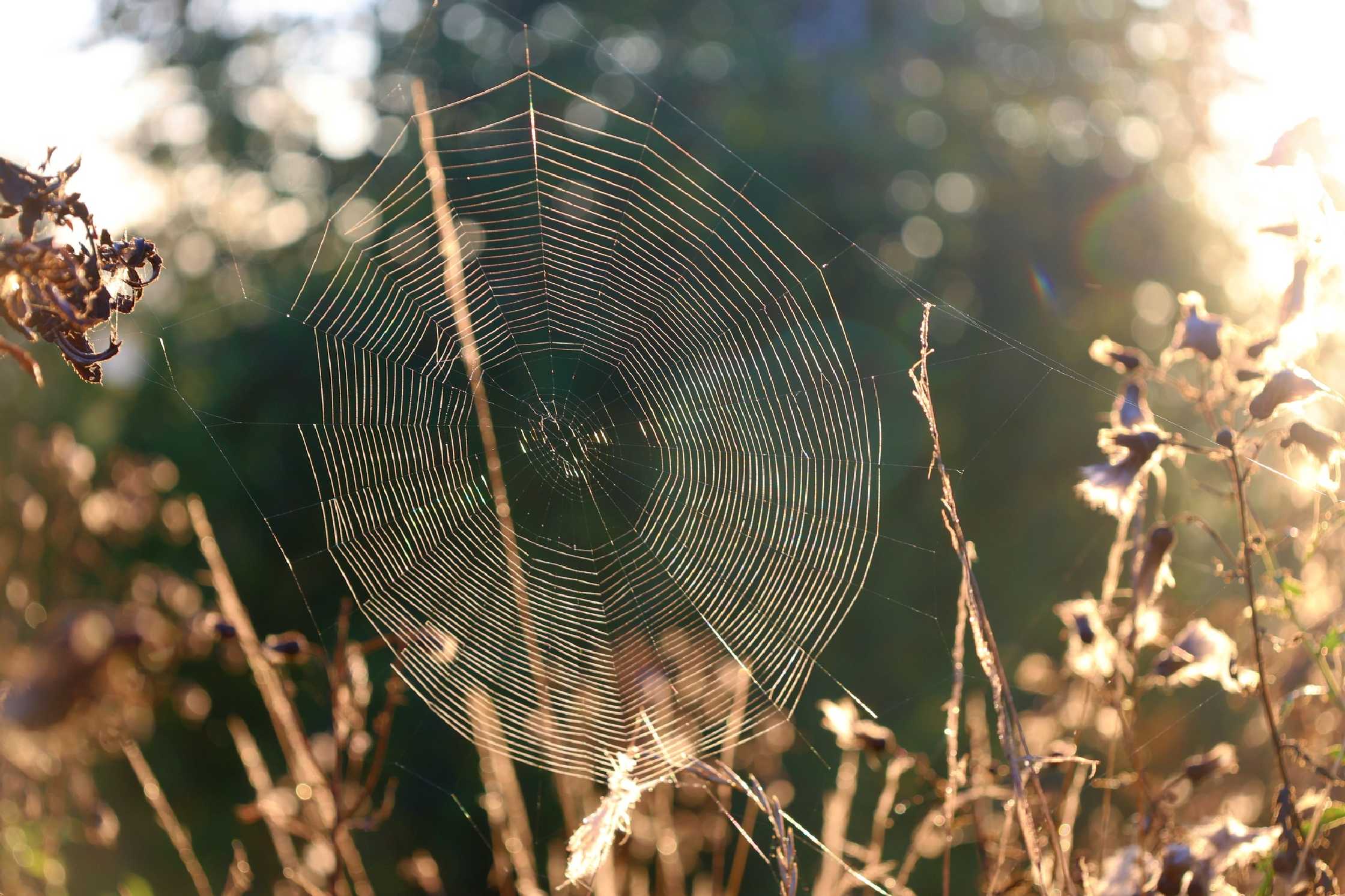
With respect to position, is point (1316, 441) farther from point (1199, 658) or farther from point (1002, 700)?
point (1002, 700)

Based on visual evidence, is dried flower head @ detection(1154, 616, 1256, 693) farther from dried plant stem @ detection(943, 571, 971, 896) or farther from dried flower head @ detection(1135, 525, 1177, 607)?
dried plant stem @ detection(943, 571, 971, 896)

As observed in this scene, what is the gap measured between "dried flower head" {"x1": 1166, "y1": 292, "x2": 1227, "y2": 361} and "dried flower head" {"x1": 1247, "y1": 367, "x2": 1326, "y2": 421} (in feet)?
0.52

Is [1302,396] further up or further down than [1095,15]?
further down

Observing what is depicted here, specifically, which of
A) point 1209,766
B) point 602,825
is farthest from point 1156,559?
point 602,825

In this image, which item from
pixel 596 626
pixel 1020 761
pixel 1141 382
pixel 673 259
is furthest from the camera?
pixel 596 626

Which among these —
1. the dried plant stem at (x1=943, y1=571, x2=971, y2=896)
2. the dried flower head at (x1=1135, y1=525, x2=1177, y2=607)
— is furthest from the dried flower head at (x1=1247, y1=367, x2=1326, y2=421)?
the dried plant stem at (x1=943, y1=571, x2=971, y2=896)

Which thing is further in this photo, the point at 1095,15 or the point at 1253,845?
the point at 1095,15

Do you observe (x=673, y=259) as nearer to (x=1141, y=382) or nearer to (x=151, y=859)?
(x=1141, y=382)

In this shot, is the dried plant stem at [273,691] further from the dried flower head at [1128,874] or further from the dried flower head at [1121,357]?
the dried flower head at [1121,357]

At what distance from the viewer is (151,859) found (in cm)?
917

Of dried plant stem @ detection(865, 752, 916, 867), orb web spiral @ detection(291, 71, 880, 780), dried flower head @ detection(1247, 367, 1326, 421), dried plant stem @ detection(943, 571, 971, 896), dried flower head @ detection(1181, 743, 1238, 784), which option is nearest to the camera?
dried plant stem @ detection(943, 571, 971, 896)

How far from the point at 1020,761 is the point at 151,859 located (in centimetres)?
1003

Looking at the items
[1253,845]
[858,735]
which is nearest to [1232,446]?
[1253,845]

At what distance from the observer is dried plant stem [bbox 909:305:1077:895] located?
1.11 meters
